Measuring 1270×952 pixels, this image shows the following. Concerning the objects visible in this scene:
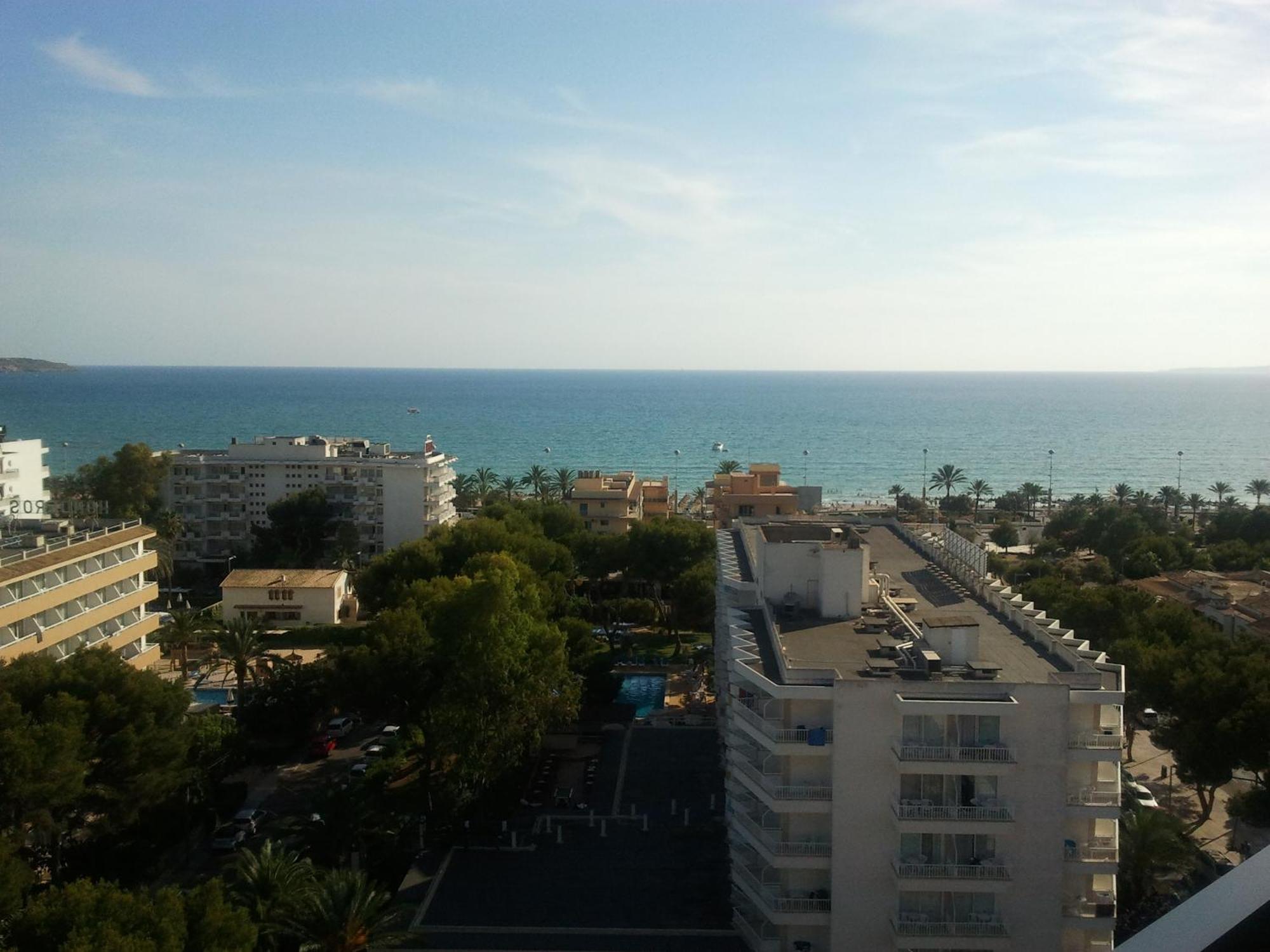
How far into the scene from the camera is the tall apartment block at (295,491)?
226 feet

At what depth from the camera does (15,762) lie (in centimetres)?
2100

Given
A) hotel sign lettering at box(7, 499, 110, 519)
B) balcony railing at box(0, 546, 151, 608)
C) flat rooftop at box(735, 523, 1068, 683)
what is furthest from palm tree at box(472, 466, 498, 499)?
flat rooftop at box(735, 523, 1068, 683)

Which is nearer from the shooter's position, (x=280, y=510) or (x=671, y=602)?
(x=671, y=602)

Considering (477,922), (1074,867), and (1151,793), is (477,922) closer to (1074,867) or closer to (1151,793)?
(1074,867)

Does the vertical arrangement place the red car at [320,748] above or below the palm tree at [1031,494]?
below

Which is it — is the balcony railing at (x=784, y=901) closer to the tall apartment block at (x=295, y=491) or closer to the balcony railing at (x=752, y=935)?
the balcony railing at (x=752, y=935)

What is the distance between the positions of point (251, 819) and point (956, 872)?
19011mm

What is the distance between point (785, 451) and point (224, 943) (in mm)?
153115

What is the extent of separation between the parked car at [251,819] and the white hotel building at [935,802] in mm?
14490

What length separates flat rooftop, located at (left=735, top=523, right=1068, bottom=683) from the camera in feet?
70.7

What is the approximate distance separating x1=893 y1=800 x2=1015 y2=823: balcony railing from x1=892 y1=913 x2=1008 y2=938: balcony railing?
1.89 meters

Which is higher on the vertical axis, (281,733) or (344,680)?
(344,680)

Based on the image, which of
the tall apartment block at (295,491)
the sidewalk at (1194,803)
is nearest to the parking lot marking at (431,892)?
the sidewalk at (1194,803)

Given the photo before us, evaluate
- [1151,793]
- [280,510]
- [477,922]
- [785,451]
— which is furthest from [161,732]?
[785,451]
